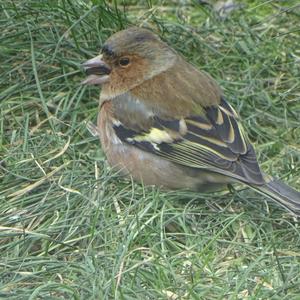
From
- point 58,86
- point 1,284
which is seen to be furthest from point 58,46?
point 1,284

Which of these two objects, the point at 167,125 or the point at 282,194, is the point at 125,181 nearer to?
the point at 167,125

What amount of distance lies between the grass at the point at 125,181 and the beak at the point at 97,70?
32 cm

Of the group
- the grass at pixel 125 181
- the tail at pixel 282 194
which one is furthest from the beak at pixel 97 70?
the tail at pixel 282 194

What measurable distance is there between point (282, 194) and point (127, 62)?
127cm

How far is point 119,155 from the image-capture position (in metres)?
5.21

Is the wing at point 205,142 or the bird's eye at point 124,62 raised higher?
the bird's eye at point 124,62

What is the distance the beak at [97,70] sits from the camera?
5504 mm

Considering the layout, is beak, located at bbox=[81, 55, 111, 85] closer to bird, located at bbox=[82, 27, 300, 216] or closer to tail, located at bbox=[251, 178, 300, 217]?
bird, located at bbox=[82, 27, 300, 216]

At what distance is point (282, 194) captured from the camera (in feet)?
15.6

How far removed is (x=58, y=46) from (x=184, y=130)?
1322mm

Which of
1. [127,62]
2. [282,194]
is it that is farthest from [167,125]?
[282,194]

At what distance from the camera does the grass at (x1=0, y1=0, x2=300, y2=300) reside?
13.5ft

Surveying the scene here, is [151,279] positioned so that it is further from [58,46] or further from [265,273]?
[58,46]

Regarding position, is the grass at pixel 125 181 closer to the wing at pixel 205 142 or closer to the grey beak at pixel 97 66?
the wing at pixel 205 142
